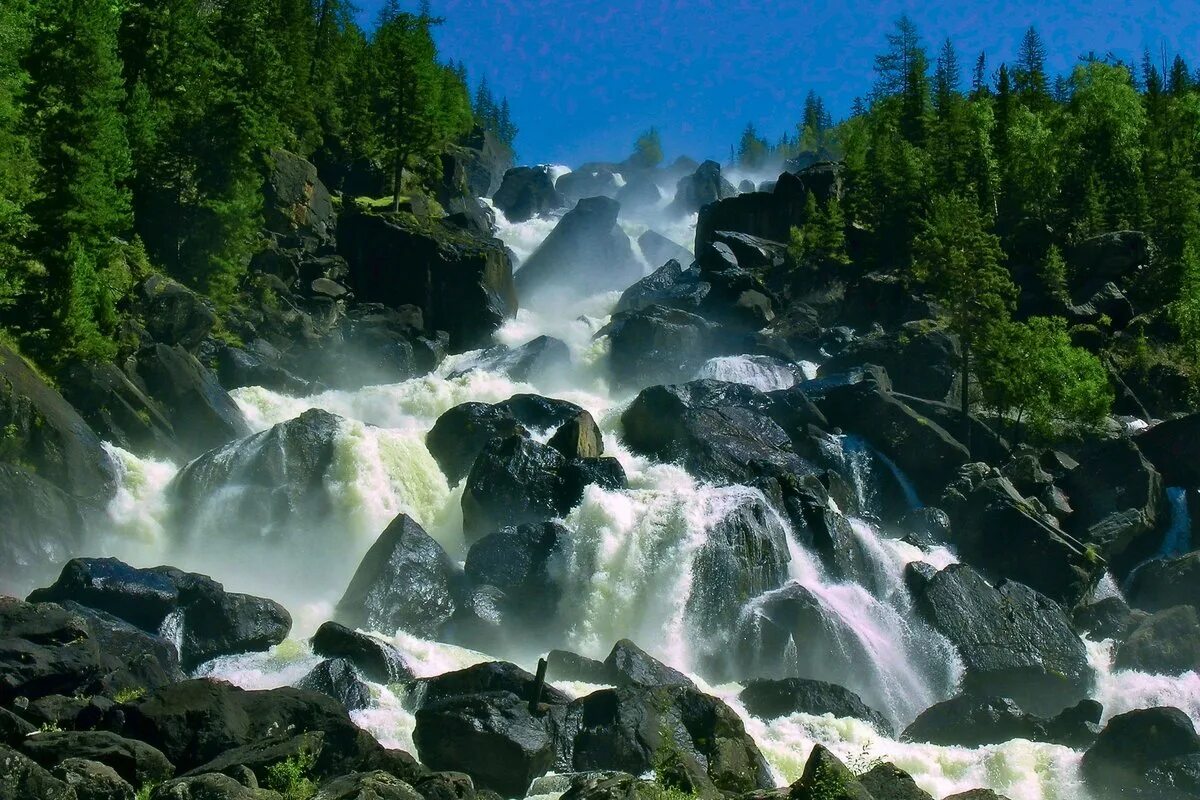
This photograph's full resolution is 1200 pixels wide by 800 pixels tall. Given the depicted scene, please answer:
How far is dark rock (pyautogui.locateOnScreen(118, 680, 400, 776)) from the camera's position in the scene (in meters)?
17.1

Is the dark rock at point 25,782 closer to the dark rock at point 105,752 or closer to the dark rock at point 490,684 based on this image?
the dark rock at point 105,752

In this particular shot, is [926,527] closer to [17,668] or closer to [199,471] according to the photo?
[199,471]

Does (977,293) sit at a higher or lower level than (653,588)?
higher

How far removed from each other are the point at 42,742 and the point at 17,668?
239 centimetres

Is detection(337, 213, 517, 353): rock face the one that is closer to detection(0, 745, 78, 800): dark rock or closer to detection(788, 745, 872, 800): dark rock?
detection(0, 745, 78, 800): dark rock

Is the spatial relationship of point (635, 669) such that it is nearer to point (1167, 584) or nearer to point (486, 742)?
point (486, 742)

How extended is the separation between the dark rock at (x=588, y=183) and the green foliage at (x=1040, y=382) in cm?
8608

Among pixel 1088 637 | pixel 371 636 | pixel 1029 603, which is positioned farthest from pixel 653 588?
pixel 1088 637

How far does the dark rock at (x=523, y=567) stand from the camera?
3003cm

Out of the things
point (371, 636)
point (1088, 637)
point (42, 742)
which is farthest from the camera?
point (1088, 637)

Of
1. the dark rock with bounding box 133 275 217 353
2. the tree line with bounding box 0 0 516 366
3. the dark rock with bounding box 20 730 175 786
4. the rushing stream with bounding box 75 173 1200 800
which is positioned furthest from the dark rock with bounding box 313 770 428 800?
the dark rock with bounding box 133 275 217 353

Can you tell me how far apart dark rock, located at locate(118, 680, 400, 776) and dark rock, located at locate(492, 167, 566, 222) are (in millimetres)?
84754

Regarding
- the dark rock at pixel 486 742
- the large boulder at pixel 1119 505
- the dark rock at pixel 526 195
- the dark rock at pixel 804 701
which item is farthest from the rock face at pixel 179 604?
the dark rock at pixel 526 195

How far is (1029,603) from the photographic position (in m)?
31.6
